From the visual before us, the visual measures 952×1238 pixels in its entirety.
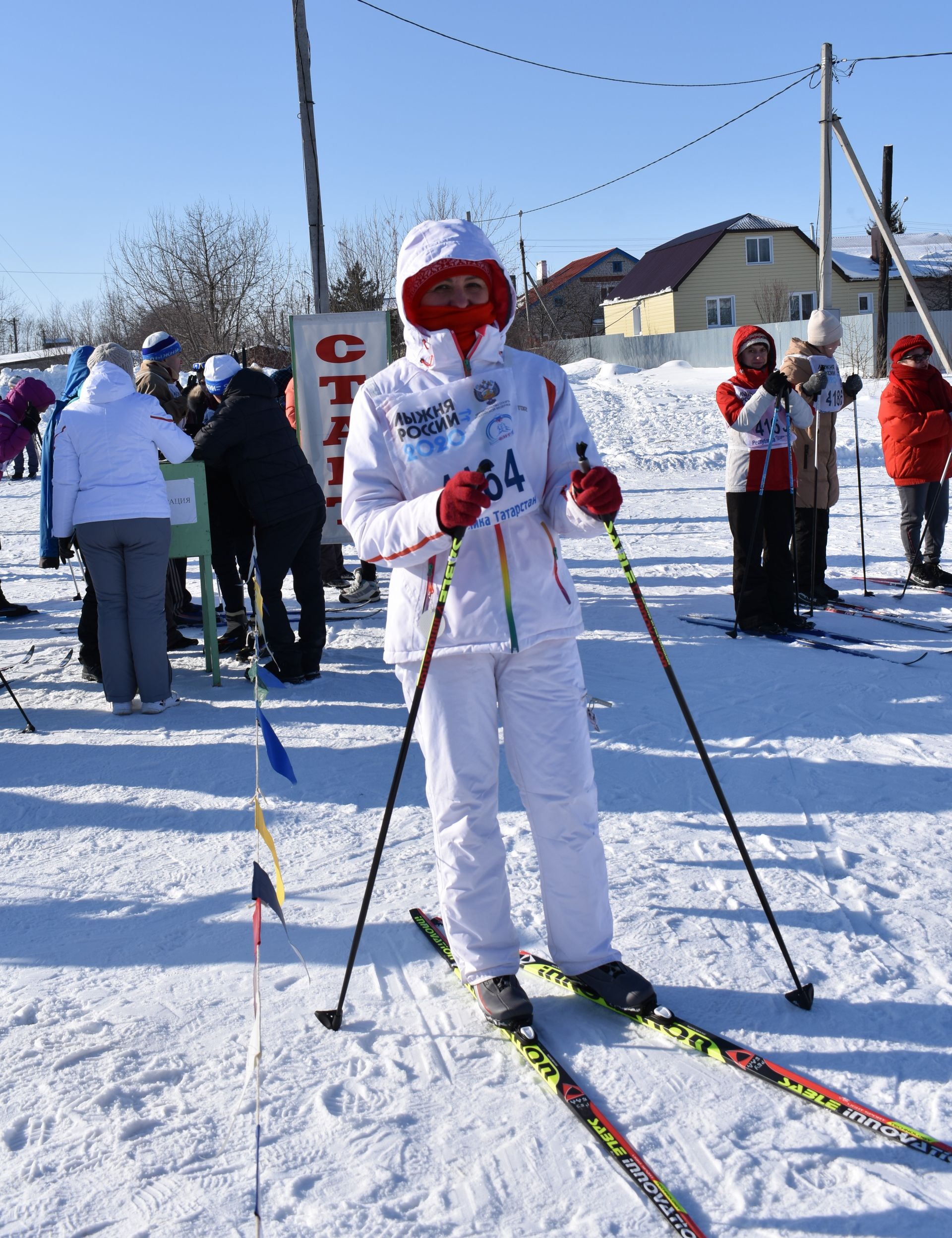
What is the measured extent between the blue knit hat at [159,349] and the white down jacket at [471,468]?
448cm

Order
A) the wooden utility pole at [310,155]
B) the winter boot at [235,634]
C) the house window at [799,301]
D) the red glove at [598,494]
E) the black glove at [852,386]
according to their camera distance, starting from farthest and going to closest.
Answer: the house window at [799,301] < the wooden utility pole at [310,155] < the black glove at [852,386] < the winter boot at [235,634] < the red glove at [598,494]

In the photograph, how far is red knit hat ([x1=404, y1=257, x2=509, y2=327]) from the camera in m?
2.56

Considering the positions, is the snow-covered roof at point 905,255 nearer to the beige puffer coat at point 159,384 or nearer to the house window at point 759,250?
the house window at point 759,250

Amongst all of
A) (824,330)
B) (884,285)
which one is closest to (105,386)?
(824,330)

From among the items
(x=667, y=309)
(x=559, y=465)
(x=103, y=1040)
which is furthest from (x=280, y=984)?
(x=667, y=309)

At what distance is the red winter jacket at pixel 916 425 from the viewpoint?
25.3ft

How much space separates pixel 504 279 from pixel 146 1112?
221 cm

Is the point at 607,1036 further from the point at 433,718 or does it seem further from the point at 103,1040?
the point at 103,1040

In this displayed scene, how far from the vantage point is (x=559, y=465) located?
265 cm

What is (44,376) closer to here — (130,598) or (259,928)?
(130,598)

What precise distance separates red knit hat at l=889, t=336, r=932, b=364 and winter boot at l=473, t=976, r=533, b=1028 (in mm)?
6740

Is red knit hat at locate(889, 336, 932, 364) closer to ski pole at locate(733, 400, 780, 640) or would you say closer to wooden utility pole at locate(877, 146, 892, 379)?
ski pole at locate(733, 400, 780, 640)

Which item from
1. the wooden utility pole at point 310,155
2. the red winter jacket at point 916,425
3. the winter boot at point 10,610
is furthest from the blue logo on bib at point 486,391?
the wooden utility pole at point 310,155

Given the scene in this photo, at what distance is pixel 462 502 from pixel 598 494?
0.36 m
